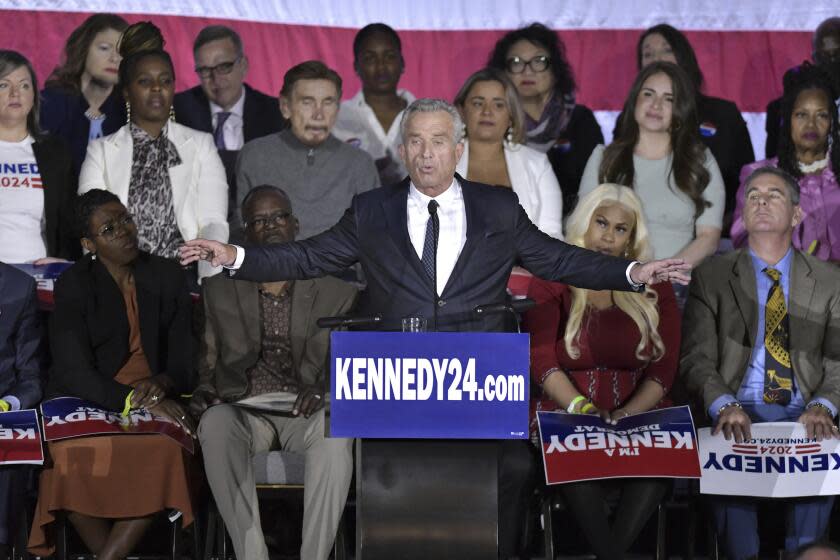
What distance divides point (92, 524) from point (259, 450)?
0.62 meters

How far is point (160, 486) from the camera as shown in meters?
4.91

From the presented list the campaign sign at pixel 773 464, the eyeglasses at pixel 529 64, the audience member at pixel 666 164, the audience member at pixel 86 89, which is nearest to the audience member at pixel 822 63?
the audience member at pixel 666 164

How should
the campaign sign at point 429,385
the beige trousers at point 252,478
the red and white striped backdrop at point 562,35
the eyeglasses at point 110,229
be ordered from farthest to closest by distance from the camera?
the red and white striped backdrop at point 562,35, the eyeglasses at point 110,229, the beige trousers at point 252,478, the campaign sign at point 429,385

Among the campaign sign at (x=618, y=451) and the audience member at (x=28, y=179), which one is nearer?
the campaign sign at (x=618, y=451)

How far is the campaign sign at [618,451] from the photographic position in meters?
4.75

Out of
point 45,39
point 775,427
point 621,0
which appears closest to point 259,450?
point 775,427

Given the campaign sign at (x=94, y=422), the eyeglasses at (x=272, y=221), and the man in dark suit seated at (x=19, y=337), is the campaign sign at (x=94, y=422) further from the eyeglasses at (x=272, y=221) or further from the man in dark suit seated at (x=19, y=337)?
the eyeglasses at (x=272, y=221)

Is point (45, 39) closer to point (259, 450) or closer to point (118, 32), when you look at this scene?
point (118, 32)

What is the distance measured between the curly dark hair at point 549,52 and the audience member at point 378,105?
0.47 meters

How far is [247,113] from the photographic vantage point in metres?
6.66

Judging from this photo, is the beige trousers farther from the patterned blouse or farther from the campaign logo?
the campaign logo

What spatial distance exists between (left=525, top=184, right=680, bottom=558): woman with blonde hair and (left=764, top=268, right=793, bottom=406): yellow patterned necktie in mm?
327

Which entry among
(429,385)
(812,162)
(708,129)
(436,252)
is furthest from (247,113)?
(429,385)

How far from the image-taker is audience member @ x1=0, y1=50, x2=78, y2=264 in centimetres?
596
